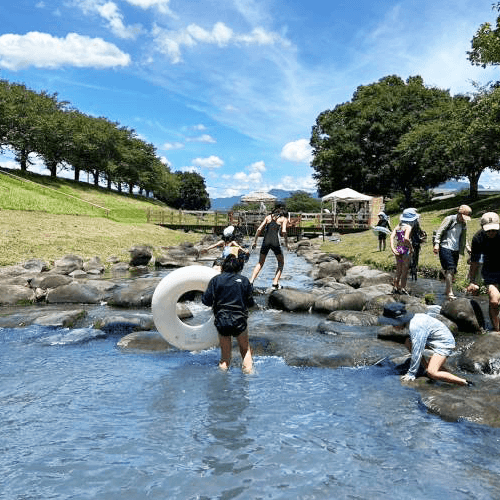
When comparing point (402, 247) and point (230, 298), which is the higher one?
point (402, 247)

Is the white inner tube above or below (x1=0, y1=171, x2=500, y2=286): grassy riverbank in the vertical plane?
below

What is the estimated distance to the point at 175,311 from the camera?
24.1 feet

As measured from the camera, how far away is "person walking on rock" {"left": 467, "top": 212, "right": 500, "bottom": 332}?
7.41 meters

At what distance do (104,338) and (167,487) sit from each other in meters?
5.31

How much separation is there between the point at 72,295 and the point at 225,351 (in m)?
6.95

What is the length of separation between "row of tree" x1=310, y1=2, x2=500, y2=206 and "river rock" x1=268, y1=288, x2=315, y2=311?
29.4m

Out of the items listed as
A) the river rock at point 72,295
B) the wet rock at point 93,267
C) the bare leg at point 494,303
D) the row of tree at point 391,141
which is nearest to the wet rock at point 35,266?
the wet rock at point 93,267

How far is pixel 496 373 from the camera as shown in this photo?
21.4 feet

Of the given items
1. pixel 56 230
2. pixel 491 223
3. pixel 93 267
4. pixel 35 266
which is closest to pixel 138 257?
pixel 93 267

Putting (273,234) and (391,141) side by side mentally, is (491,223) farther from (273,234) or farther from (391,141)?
(391,141)

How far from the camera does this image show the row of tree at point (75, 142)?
56.8 meters

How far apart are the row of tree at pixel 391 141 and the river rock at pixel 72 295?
31.7 meters

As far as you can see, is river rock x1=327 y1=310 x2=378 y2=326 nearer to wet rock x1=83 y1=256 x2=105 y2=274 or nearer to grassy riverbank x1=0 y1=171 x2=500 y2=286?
grassy riverbank x1=0 y1=171 x2=500 y2=286

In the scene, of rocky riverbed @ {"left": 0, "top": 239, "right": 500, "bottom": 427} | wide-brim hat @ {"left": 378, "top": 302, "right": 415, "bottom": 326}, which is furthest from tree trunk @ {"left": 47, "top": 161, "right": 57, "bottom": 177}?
wide-brim hat @ {"left": 378, "top": 302, "right": 415, "bottom": 326}
